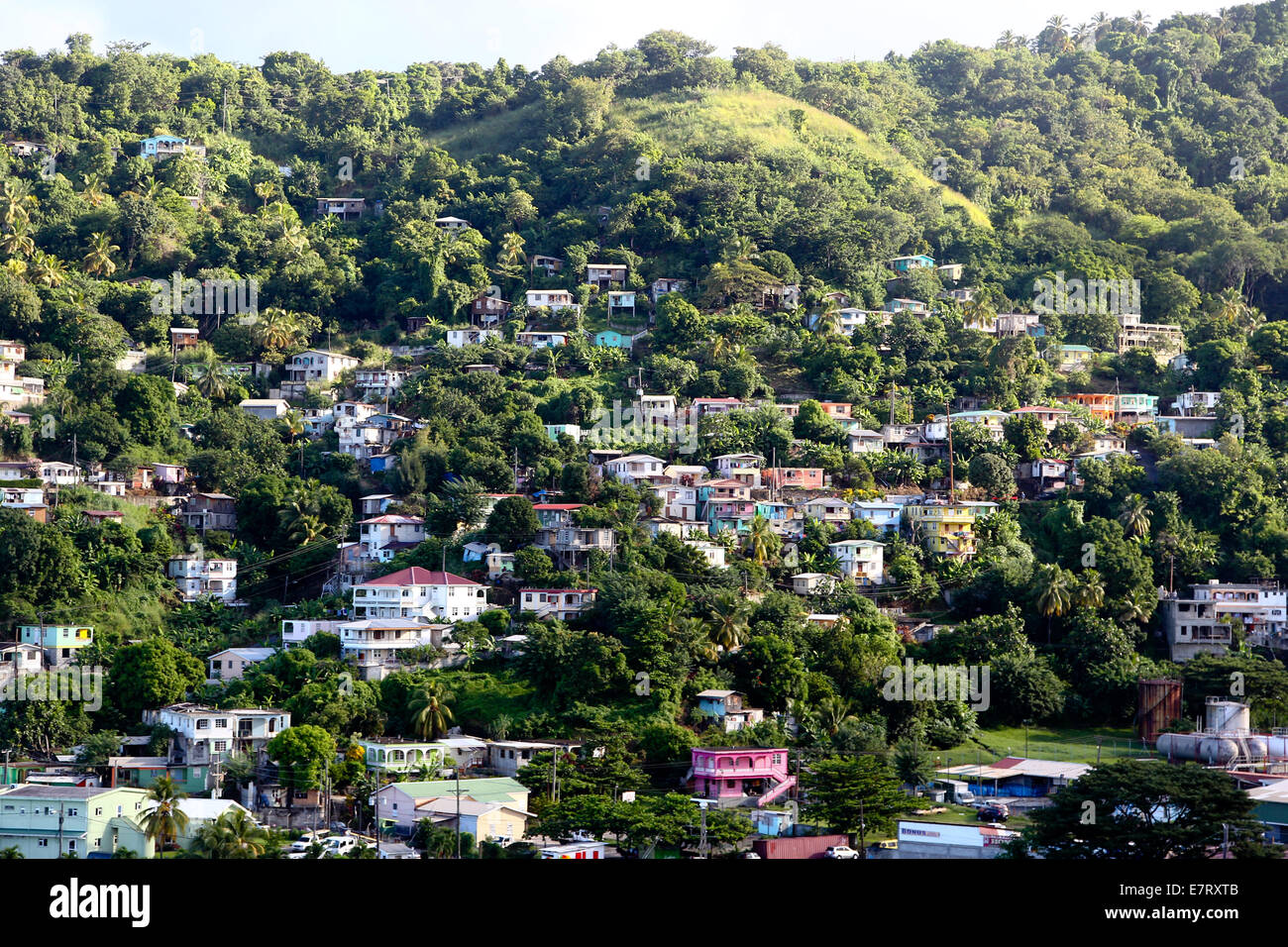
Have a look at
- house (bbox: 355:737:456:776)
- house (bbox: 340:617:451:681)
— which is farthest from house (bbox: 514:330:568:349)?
house (bbox: 355:737:456:776)

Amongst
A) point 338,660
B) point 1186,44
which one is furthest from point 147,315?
point 1186,44

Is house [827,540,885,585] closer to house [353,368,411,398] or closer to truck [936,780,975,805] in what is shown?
truck [936,780,975,805]

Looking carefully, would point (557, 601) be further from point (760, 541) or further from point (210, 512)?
point (210, 512)

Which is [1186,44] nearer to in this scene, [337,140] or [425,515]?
[337,140]

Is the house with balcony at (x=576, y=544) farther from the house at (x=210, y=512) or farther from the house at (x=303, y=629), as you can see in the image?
the house at (x=210, y=512)

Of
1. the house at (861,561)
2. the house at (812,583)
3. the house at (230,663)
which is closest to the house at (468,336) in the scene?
the house at (861,561)

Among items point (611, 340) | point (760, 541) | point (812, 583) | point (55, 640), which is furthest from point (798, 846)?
point (611, 340)
